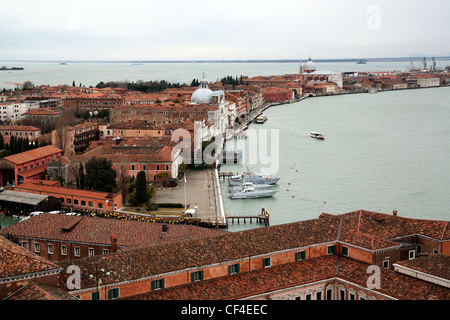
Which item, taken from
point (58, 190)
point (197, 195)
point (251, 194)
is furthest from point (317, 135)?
point (58, 190)

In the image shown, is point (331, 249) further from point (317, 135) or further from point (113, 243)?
Result: point (317, 135)

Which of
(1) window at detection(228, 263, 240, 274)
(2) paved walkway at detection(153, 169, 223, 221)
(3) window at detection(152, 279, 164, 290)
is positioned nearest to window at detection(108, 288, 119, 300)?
(3) window at detection(152, 279, 164, 290)

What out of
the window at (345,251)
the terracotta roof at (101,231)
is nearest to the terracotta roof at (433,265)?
the window at (345,251)

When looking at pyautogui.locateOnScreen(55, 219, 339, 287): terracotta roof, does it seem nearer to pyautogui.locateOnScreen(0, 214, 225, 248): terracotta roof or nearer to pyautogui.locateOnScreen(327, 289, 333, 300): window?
pyautogui.locateOnScreen(327, 289, 333, 300): window

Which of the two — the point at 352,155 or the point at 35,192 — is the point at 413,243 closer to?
the point at 35,192
